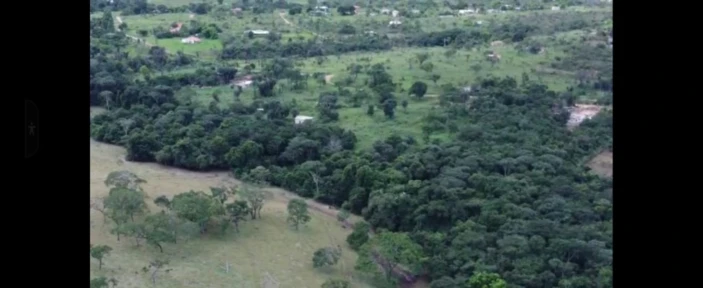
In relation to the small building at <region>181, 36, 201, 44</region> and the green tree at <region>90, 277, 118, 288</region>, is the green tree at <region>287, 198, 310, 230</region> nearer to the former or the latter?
the green tree at <region>90, 277, 118, 288</region>

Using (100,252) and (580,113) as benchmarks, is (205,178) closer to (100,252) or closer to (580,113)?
(100,252)

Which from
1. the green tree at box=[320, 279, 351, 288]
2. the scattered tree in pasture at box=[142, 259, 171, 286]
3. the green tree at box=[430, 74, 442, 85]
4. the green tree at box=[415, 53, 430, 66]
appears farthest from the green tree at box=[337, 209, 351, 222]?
the green tree at box=[415, 53, 430, 66]

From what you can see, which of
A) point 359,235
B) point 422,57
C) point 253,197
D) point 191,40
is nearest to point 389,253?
point 359,235

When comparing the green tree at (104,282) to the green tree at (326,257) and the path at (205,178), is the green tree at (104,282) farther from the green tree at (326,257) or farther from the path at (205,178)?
the green tree at (326,257)

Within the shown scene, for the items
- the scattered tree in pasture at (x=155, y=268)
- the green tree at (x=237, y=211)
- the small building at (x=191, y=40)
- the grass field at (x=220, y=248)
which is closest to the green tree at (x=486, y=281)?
the grass field at (x=220, y=248)
